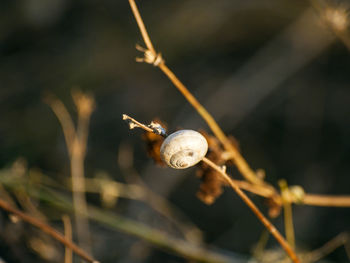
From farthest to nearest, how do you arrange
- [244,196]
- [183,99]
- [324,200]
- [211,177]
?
1. [183,99]
2. [324,200]
3. [211,177]
4. [244,196]

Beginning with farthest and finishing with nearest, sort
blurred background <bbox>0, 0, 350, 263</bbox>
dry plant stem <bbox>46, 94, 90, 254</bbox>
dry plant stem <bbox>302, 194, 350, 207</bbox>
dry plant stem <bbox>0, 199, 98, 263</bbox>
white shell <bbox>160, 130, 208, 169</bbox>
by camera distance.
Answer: blurred background <bbox>0, 0, 350, 263</bbox> < dry plant stem <bbox>46, 94, 90, 254</bbox> < dry plant stem <bbox>302, 194, 350, 207</bbox> < dry plant stem <bbox>0, 199, 98, 263</bbox> < white shell <bbox>160, 130, 208, 169</bbox>

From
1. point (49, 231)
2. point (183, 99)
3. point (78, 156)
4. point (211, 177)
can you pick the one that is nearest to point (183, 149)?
point (211, 177)

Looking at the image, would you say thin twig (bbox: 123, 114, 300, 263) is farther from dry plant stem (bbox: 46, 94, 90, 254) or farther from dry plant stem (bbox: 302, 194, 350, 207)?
dry plant stem (bbox: 46, 94, 90, 254)

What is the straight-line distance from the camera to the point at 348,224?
2.75 meters

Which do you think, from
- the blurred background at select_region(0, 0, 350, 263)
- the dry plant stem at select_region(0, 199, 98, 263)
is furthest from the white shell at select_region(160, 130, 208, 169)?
the blurred background at select_region(0, 0, 350, 263)

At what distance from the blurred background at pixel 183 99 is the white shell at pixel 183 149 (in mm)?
1251

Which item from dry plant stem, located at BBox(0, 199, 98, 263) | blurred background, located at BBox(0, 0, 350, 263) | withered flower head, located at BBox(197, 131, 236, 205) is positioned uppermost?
blurred background, located at BBox(0, 0, 350, 263)

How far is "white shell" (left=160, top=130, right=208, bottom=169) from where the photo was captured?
0.88 meters

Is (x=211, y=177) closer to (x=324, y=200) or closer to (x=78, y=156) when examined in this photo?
(x=324, y=200)

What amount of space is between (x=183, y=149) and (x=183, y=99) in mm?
2837

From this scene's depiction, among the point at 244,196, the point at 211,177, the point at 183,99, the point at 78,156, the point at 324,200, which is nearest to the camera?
the point at 244,196

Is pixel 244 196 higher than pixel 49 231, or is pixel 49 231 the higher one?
pixel 244 196

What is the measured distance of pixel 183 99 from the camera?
367 cm

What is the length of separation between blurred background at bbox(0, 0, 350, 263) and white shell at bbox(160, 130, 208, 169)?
4.10 feet
